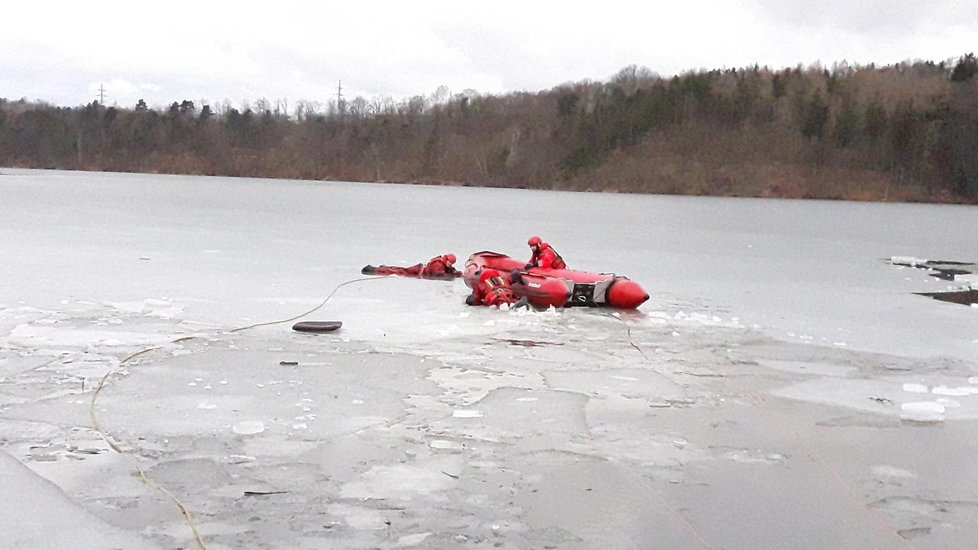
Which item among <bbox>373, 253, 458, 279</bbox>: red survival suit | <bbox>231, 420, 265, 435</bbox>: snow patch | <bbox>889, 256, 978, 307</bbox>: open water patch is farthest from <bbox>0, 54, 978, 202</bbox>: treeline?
<bbox>231, 420, 265, 435</bbox>: snow patch

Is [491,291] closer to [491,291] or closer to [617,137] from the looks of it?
[491,291]

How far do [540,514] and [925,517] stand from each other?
1894 mm

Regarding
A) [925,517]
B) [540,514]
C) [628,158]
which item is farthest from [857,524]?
[628,158]

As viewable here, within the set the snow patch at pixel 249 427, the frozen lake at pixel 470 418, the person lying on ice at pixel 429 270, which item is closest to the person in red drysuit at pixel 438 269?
the person lying on ice at pixel 429 270

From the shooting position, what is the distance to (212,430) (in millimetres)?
5625

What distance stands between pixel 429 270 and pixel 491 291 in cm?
331

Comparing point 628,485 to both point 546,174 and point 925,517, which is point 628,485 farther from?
point 546,174

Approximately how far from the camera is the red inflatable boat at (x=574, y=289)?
37.4 feet

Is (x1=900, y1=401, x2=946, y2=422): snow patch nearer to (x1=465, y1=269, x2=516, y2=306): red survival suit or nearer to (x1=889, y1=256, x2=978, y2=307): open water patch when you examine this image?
(x1=465, y1=269, x2=516, y2=306): red survival suit

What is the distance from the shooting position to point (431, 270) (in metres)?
14.9

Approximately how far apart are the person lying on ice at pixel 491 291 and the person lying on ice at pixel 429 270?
2952 mm

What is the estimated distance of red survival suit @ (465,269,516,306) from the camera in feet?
38.2

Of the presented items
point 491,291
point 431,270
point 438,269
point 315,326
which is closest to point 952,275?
point 438,269

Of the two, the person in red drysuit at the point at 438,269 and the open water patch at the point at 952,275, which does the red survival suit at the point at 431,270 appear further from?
the open water patch at the point at 952,275
